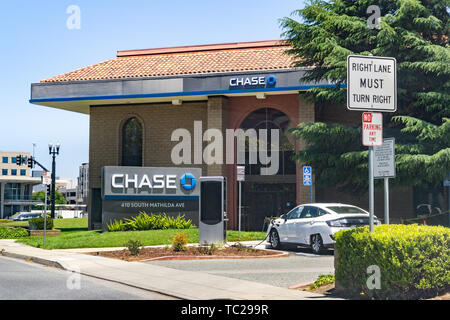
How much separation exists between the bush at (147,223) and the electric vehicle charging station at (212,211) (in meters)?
7.31

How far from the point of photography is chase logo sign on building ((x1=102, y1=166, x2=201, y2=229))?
2920 cm

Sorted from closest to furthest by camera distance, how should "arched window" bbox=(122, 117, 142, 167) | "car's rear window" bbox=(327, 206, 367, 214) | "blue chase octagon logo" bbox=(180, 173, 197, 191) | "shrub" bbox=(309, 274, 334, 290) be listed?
"shrub" bbox=(309, 274, 334, 290)
"car's rear window" bbox=(327, 206, 367, 214)
"blue chase octagon logo" bbox=(180, 173, 197, 191)
"arched window" bbox=(122, 117, 142, 167)

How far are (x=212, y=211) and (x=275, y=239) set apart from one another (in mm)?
2371

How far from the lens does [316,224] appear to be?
18.7 m

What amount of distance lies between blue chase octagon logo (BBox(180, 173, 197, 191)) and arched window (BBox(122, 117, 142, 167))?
5985mm

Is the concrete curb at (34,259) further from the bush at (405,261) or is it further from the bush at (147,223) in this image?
the bush at (405,261)

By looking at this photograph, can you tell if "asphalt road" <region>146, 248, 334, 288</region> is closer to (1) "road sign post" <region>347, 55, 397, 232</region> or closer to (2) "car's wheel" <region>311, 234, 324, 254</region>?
(2) "car's wheel" <region>311, 234, 324, 254</region>

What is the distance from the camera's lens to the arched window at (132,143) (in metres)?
35.4

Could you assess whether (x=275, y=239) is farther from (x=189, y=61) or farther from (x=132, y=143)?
(x=189, y=61)

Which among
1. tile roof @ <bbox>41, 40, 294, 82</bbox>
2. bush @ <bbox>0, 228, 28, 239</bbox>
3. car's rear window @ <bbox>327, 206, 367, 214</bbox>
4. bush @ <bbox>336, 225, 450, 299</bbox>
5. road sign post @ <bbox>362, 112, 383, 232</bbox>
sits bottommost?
bush @ <bbox>0, 228, 28, 239</bbox>

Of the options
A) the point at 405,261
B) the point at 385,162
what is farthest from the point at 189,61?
the point at 405,261

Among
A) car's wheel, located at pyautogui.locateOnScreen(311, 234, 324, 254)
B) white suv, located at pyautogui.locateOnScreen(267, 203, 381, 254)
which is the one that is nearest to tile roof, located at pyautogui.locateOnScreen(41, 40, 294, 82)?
white suv, located at pyautogui.locateOnScreen(267, 203, 381, 254)

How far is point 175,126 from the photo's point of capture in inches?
1342

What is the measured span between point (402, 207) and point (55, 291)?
2292cm
